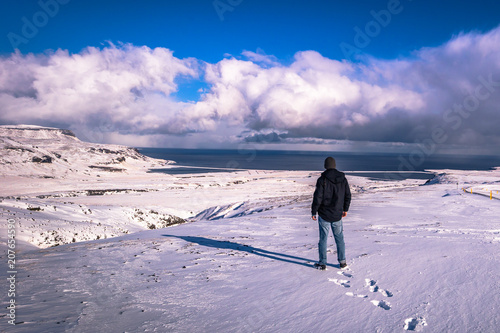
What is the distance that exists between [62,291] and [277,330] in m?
5.20

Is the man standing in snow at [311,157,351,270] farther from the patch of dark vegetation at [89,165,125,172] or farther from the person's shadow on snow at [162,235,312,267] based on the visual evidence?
the patch of dark vegetation at [89,165,125,172]

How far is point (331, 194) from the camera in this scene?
6.61 m

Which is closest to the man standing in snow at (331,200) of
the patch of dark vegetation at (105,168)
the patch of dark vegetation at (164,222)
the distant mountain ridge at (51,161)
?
the patch of dark vegetation at (164,222)

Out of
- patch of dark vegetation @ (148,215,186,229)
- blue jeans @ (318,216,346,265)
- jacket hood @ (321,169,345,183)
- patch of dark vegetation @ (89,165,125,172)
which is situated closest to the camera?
jacket hood @ (321,169,345,183)

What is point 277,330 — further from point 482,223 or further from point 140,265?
point 482,223

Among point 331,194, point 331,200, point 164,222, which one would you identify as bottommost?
point 164,222

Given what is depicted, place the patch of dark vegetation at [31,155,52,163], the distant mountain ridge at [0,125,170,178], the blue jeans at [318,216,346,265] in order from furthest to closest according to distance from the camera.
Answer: the patch of dark vegetation at [31,155,52,163] → the distant mountain ridge at [0,125,170,178] → the blue jeans at [318,216,346,265]

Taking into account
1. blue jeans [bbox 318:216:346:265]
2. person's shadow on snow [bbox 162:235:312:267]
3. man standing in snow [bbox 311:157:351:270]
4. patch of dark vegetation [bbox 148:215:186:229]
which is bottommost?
patch of dark vegetation [bbox 148:215:186:229]

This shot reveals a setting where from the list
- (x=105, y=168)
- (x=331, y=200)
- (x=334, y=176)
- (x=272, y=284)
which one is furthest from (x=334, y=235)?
(x=105, y=168)

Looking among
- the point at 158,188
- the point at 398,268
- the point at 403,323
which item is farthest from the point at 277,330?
the point at 158,188

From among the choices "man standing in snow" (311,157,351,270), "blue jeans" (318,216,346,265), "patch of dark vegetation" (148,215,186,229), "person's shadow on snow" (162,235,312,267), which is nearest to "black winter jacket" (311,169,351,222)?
"man standing in snow" (311,157,351,270)

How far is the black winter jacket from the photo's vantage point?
21.5 feet

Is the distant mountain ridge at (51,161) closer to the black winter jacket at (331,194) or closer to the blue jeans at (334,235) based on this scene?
the blue jeans at (334,235)

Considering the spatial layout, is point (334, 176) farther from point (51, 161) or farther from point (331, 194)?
point (51, 161)
